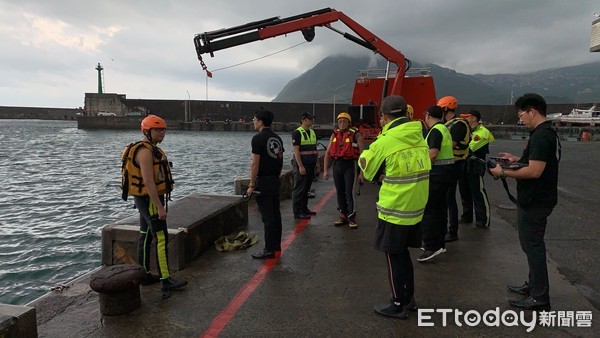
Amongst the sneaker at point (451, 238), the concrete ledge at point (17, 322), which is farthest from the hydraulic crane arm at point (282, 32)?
the concrete ledge at point (17, 322)

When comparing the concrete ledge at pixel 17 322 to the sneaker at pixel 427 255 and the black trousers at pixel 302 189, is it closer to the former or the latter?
the sneaker at pixel 427 255

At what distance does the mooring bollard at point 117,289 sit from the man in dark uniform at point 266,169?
1713mm

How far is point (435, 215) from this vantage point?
4.92 meters

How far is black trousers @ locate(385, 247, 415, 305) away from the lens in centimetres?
349

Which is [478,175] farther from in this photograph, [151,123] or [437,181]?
[151,123]

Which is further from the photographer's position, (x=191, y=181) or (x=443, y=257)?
(x=191, y=181)

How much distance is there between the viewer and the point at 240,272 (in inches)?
186

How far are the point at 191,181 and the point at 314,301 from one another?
1531 centimetres

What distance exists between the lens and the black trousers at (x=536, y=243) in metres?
3.53

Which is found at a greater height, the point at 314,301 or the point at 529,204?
the point at 529,204

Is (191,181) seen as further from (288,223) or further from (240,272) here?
(240,272)

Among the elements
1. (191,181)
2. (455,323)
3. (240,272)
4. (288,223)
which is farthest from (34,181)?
(455,323)

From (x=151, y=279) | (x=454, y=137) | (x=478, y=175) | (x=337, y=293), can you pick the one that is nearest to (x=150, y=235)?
(x=151, y=279)

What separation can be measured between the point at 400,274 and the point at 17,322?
3.06m
